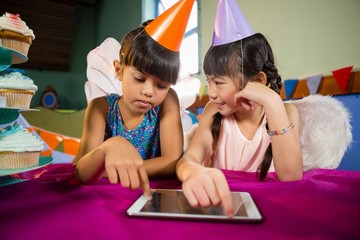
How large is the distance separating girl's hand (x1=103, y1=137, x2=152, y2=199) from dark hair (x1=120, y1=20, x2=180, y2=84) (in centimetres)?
35

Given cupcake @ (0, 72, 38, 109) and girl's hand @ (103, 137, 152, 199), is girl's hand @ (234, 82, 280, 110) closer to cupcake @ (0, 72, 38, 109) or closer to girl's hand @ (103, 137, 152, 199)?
girl's hand @ (103, 137, 152, 199)

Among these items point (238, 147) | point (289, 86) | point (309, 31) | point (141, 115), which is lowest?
point (238, 147)

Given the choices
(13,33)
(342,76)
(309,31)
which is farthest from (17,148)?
(309,31)

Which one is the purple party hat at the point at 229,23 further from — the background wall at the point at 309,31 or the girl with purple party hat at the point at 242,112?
the background wall at the point at 309,31

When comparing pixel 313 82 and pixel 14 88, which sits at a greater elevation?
pixel 313 82

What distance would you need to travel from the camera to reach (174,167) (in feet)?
2.52

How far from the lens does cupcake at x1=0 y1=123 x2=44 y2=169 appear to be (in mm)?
664

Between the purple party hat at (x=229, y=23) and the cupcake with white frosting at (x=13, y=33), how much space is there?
1.71ft

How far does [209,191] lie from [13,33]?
2.16 ft

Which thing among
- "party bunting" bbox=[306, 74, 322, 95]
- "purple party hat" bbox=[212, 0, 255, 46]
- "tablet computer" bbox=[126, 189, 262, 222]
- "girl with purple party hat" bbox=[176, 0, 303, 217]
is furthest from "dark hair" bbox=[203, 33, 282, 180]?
"party bunting" bbox=[306, 74, 322, 95]

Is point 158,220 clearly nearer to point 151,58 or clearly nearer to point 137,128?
point 151,58

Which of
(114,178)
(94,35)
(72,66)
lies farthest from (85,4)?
(114,178)

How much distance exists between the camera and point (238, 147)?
1.02 meters

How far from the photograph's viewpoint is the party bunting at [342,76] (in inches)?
49.5
